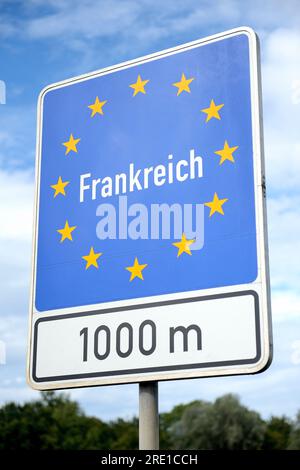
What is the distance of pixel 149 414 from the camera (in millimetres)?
3068

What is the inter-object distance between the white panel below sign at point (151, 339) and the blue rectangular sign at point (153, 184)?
0.08 metres

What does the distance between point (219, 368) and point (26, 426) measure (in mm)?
59085

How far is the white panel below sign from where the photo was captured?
2.93 metres

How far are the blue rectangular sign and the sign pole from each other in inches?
16.4

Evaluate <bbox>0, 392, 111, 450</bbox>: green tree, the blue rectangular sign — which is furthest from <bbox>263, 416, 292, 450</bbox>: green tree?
the blue rectangular sign

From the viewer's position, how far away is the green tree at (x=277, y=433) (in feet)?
196

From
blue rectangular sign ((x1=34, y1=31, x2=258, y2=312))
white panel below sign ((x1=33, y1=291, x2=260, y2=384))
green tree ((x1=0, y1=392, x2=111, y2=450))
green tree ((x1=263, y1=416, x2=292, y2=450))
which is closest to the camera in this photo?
white panel below sign ((x1=33, y1=291, x2=260, y2=384))

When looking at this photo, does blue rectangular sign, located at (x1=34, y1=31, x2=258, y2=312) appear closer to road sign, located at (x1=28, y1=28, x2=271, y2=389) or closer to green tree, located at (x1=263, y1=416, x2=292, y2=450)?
road sign, located at (x1=28, y1=28, x2=271, y2=389)

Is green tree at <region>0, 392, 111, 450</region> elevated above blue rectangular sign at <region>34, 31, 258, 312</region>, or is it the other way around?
Answer: green tree at <region>0, 392, 111, 450</region>

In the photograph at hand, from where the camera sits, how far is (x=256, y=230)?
3023 mm

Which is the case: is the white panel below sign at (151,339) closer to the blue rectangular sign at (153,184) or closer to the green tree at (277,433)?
the blue rectangular sign at (153,184)

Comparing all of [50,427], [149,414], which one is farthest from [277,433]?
[149,414]

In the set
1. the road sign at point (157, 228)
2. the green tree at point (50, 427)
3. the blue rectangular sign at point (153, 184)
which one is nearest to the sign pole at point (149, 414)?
the road sign at point (157, 228)
